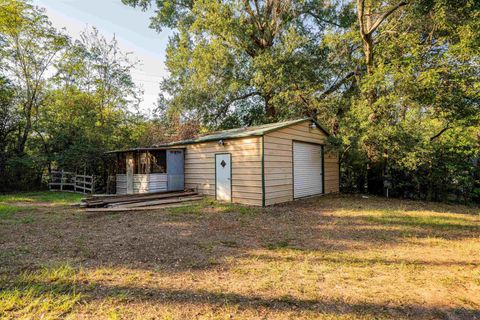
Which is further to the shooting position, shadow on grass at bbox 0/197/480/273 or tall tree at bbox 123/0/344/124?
tall tree at bbox 123/0/344/124

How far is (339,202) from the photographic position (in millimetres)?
9500

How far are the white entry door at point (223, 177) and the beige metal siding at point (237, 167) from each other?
186 millimetres

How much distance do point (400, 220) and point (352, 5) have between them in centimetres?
1300

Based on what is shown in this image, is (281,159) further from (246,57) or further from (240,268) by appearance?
(246,57)

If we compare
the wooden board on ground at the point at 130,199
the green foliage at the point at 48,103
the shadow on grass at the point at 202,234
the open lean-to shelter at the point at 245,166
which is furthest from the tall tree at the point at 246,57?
the shadow on grass at the point at 202,234

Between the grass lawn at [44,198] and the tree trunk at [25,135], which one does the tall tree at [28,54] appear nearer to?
the tree trunk at [25,135]

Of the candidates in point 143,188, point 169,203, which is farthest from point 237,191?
point 143,188

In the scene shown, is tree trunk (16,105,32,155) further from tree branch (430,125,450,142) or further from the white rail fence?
tree branch (430,125,450,142)

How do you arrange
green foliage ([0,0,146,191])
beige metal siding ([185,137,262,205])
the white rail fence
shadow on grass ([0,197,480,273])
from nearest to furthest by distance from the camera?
1. shadow on grass ([0,197,480,273])
2. beige metal siding ([185,137,262,205])
3. the white rail fence
4. green foliage ([0,0,146,191])

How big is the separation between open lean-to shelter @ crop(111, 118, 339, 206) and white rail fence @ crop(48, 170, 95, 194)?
1.97 metres

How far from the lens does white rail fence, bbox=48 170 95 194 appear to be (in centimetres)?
1323

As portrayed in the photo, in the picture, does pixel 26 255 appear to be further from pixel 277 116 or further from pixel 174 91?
pixel 174 91

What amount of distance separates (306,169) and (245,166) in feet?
9.97

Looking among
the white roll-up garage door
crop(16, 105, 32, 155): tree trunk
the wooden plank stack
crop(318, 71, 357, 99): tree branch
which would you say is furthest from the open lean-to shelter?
crop(16, 105, 32, 155): tree trunk
